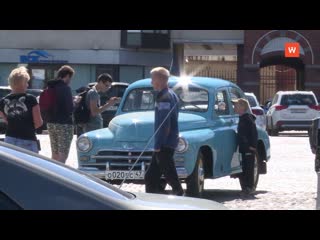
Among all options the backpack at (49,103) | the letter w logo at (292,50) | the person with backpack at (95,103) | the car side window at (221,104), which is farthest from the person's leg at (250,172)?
the letter w logo at (292,50)

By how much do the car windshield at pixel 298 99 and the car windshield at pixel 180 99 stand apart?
1942cm

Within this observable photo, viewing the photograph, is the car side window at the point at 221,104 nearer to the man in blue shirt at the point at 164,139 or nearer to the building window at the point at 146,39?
the man in blue shirt at the point at 164,139

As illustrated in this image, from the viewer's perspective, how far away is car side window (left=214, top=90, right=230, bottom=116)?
13534 millimetres

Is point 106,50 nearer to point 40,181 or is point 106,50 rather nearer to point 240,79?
point 240,79

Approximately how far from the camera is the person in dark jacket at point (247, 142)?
13266 mm

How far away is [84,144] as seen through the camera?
1252cm

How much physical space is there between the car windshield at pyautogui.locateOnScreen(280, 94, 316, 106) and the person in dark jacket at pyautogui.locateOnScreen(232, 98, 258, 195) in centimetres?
1939

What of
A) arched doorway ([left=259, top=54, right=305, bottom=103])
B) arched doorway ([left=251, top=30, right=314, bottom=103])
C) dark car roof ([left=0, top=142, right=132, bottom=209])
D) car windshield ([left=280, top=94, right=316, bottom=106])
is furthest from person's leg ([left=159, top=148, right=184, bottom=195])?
arched doorway ([left=259, top=54, right=305, bottom=103])

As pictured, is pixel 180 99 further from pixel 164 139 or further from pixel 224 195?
pixel 164 139

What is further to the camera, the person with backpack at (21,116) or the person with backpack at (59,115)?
the person with backpack at (59,115)

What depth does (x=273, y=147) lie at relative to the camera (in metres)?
24.5

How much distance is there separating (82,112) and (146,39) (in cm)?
3643
